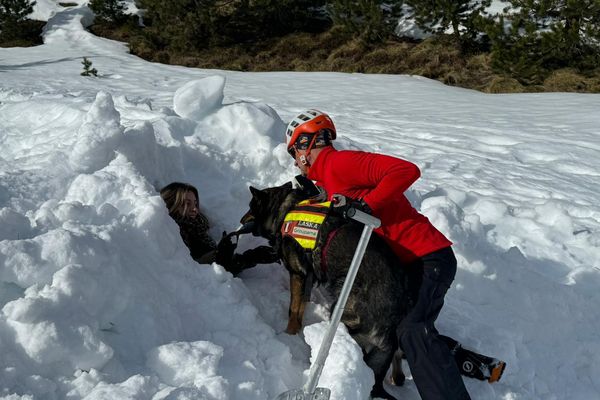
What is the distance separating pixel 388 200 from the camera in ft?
10.1

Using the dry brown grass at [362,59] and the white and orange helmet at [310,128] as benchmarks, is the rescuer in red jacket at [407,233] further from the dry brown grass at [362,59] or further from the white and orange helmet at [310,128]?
the dry brown grass at [362,59]

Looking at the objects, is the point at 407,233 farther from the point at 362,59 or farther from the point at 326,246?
the point at 362,59

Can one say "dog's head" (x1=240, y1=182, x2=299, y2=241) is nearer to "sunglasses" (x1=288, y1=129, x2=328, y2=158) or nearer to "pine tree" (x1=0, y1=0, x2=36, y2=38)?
"sunglasses" (x1=288, y1=129, x2=328, y2=158)

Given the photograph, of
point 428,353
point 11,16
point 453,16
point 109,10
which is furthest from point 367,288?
point 11,16

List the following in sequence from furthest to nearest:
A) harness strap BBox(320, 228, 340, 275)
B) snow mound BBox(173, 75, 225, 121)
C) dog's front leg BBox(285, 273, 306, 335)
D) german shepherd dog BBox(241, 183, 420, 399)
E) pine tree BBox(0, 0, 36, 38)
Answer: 1. pine tree BBox(0, 0, 36, 38)
2. snow mound BBox(173, 75, 225, 121)
3. dog's front leg BBox(285, 273, 306, 335)
4. harness strap BBox(320, 228, 340, 275)
5. german shepherd dog BBox(241, 183, 420, 399)

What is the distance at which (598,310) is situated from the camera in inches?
166

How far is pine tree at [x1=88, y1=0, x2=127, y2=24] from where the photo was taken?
2600 cm

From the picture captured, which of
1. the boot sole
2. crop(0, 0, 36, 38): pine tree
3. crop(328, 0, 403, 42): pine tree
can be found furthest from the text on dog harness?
crop(0, 0, 36, 38): pine tree

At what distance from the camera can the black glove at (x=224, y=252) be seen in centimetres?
401

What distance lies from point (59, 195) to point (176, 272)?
1.18 metres

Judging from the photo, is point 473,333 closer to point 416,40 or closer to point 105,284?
point 105,284

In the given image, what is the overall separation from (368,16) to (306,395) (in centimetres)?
2013

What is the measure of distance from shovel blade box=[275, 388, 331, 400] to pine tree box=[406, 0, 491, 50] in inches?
694

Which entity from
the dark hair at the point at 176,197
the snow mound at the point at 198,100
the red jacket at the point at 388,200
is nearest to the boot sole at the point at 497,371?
the red jacket at the point at 388,200
